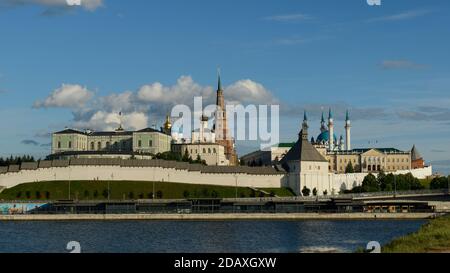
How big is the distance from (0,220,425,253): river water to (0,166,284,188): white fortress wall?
38.8 meters

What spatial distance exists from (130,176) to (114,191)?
6024mm

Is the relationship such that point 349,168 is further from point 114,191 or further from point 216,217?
point 216,217

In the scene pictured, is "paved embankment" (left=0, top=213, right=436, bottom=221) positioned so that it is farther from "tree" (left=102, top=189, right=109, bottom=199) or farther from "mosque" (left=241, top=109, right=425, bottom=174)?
"mosque" (left=241, top=109, right=425, bottom=174)

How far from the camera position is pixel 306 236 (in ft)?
156

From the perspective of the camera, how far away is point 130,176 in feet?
317

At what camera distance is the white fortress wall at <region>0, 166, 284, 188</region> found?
9438cm

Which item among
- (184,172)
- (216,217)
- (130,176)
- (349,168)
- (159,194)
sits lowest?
(216,217)

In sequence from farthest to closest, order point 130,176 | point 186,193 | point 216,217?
1. point 130,176
2. point 186,193
3. point 216,217

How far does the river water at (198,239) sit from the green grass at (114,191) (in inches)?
1248

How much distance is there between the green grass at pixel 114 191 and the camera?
88.3 m

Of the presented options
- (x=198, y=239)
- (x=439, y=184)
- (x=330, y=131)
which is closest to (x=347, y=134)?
(x=330, y=131)

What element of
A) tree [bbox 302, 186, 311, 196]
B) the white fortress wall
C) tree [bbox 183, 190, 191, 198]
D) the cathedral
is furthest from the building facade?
tree [bbox 302, 186, 311, 196]

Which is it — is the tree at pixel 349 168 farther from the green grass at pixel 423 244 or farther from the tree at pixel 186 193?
the green grass at pixel 423 244

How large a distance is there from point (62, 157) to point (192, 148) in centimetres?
2335
